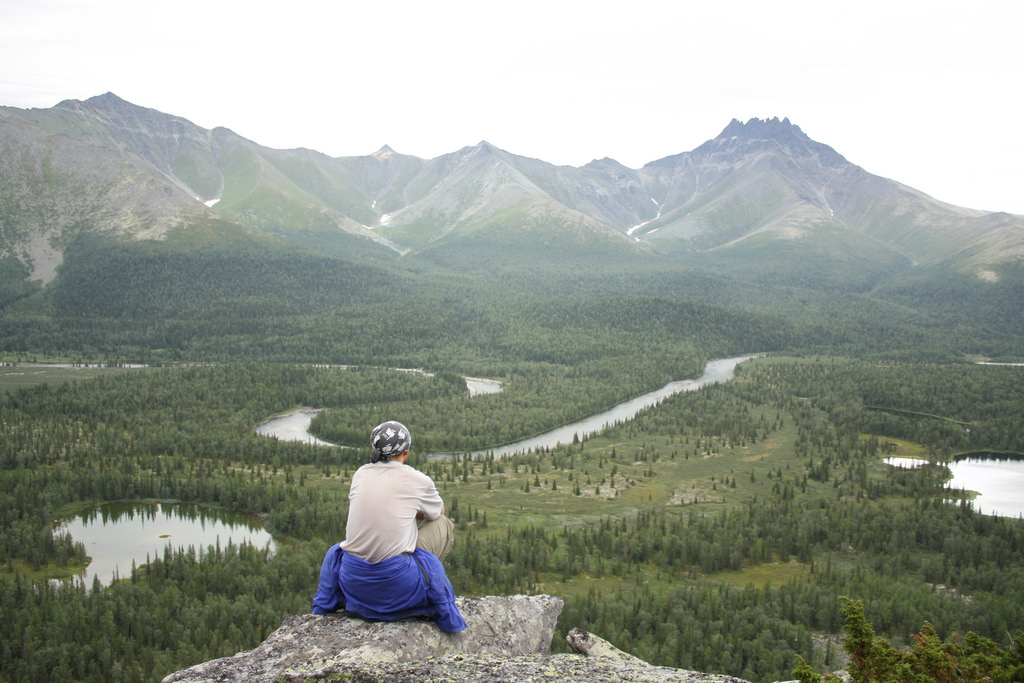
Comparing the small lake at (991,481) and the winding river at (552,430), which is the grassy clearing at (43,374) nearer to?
the winding river at (552,430)

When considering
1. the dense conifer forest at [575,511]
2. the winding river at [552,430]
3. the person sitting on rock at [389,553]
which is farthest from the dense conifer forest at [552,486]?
the person sitting on rock at [389,553]

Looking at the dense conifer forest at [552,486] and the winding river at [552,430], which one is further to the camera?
the winding river at [552,430]

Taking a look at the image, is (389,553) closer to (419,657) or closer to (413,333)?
(419,657)

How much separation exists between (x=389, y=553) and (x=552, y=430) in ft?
299

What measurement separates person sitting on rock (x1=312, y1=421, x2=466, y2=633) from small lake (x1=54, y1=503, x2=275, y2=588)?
156 feet

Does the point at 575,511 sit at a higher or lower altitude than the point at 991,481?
lower

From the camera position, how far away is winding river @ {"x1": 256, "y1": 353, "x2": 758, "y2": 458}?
9531 cm

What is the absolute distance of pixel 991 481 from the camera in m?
84.8

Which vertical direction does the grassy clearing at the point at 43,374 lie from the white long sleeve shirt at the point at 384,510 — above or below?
below

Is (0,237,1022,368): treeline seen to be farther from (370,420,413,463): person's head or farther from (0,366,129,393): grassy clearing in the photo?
(370,420,413,463): person's head

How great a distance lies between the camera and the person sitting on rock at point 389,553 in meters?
13.5

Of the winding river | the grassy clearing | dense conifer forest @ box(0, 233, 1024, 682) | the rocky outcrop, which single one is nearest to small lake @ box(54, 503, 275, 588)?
dense conifer forest @ box(0, 233, 1024, 682)

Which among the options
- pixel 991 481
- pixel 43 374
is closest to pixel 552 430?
pixel 991 481

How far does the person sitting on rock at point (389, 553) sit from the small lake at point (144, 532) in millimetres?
47569
